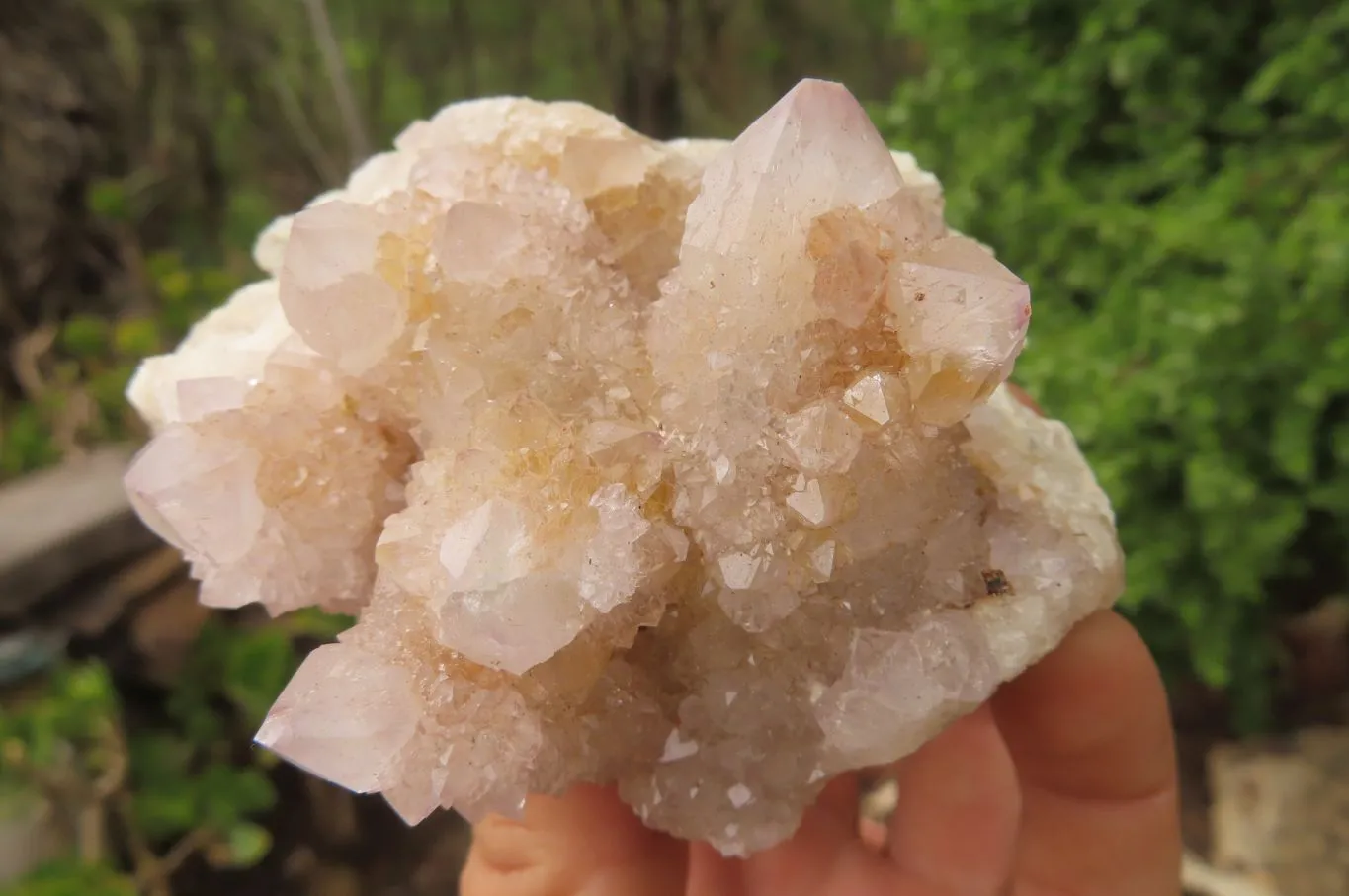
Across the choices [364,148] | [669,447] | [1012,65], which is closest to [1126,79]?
[1012,65]

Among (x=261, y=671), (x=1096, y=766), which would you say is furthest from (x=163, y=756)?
(x=1096, y=766)

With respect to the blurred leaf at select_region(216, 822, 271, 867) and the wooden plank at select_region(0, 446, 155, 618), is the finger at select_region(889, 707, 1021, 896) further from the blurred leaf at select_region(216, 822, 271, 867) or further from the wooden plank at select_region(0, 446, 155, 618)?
the wooden plank at select_region(0, 446, 155, 618)

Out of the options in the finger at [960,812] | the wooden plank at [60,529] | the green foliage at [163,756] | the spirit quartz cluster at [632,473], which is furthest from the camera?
the wooden plank at [60,529]

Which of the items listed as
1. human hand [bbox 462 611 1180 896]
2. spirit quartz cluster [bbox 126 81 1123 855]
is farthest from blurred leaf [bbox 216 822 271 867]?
spirit quartz cluster [bbox 126 81 1123 855]

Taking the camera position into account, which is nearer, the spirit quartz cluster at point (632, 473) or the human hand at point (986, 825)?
the spirit quartz cluster at point (632, 473)

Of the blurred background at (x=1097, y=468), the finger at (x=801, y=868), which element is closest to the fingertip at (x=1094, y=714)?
the finger at (x=801, y=868)

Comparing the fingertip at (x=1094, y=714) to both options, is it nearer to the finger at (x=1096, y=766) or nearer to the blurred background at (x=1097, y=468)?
the finger at (x=1096, y=766)
